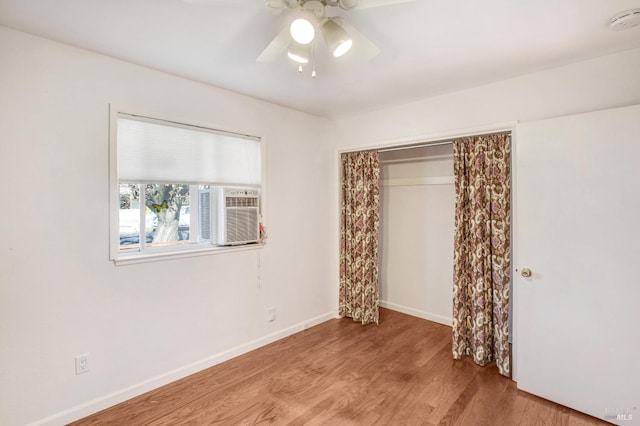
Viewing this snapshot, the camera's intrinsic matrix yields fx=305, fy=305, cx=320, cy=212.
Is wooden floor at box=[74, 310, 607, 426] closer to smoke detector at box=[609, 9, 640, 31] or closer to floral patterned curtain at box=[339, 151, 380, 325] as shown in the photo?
floral patterned curtain at box=[339, 151, 380, 325]

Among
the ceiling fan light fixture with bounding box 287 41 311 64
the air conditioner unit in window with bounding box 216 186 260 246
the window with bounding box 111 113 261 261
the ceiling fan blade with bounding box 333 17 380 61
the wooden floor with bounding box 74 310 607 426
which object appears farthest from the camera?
the air conditioner unit in window with bounding box 216 186 260 246

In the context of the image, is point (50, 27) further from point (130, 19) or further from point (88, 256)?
point (88, 256)

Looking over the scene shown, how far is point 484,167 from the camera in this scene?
271cm

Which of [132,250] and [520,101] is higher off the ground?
[520,101]

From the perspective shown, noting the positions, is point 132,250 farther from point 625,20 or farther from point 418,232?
point 625,20

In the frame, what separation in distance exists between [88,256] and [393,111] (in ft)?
9.81

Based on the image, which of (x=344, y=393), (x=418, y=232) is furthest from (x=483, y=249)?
(x=344, y=393)

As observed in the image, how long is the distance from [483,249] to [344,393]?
5.53 feet

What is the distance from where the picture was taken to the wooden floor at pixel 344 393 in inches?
80.8

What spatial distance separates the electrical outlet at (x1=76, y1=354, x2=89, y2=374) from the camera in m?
2.04

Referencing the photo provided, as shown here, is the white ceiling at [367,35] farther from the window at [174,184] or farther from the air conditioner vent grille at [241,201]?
the air conditioner vent grille at [241,201]

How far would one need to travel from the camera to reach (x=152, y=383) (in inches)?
92.7

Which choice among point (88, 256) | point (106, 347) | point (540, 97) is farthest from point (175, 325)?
point (540, 97)

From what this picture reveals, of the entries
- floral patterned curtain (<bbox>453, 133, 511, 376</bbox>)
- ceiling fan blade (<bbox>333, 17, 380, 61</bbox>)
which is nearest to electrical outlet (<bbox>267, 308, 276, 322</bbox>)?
floral patterned curtain (<bbox>453, 133, 511, 376</bbox>)
